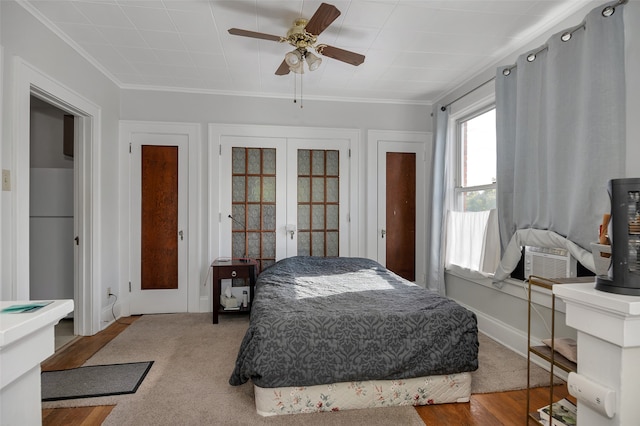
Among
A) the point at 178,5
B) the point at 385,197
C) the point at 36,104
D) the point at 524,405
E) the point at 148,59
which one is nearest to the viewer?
the point at 524,405

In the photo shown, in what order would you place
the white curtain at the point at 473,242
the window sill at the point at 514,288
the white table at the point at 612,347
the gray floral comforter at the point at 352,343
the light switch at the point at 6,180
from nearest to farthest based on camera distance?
the white table at the point at 612,347, the gray floral comforter at the point at 352,343, the light switch at the point at 6,180, the window sill at the point at 514,288, the white curtain at the point at 473,242

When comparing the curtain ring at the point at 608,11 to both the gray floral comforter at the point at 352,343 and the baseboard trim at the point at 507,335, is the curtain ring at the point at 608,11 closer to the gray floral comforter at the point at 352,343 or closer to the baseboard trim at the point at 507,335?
the gray floral comforter at the point at 352,343

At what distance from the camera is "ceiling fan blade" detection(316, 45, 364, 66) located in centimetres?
234

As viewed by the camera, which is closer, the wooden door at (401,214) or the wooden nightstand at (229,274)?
the wooden nightstand at (229,274)

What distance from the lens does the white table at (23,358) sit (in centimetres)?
97

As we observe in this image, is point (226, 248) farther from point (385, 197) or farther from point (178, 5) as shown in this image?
point (178, 5)

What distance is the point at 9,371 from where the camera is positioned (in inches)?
38.9

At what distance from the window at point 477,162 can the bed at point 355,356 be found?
5.53ft

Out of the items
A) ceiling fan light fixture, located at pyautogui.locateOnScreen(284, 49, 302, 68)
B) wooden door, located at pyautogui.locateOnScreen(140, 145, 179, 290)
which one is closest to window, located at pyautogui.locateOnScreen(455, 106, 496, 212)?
ceiling fan light fixture, located at pyautogui.locateOnScreen(284, 49, 302, 68)

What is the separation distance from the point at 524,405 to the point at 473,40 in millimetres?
2653

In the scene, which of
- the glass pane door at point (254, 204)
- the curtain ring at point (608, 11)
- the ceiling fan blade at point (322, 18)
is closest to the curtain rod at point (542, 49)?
the curtain ring at point (608, 11)

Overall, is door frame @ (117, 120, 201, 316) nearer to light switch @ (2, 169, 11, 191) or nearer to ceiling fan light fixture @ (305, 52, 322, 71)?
light switch @ (2, 169, 11, 191)

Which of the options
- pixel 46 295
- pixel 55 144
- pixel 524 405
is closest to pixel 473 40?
pixel 524 405

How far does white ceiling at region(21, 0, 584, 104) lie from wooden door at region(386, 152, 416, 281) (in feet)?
3.01
